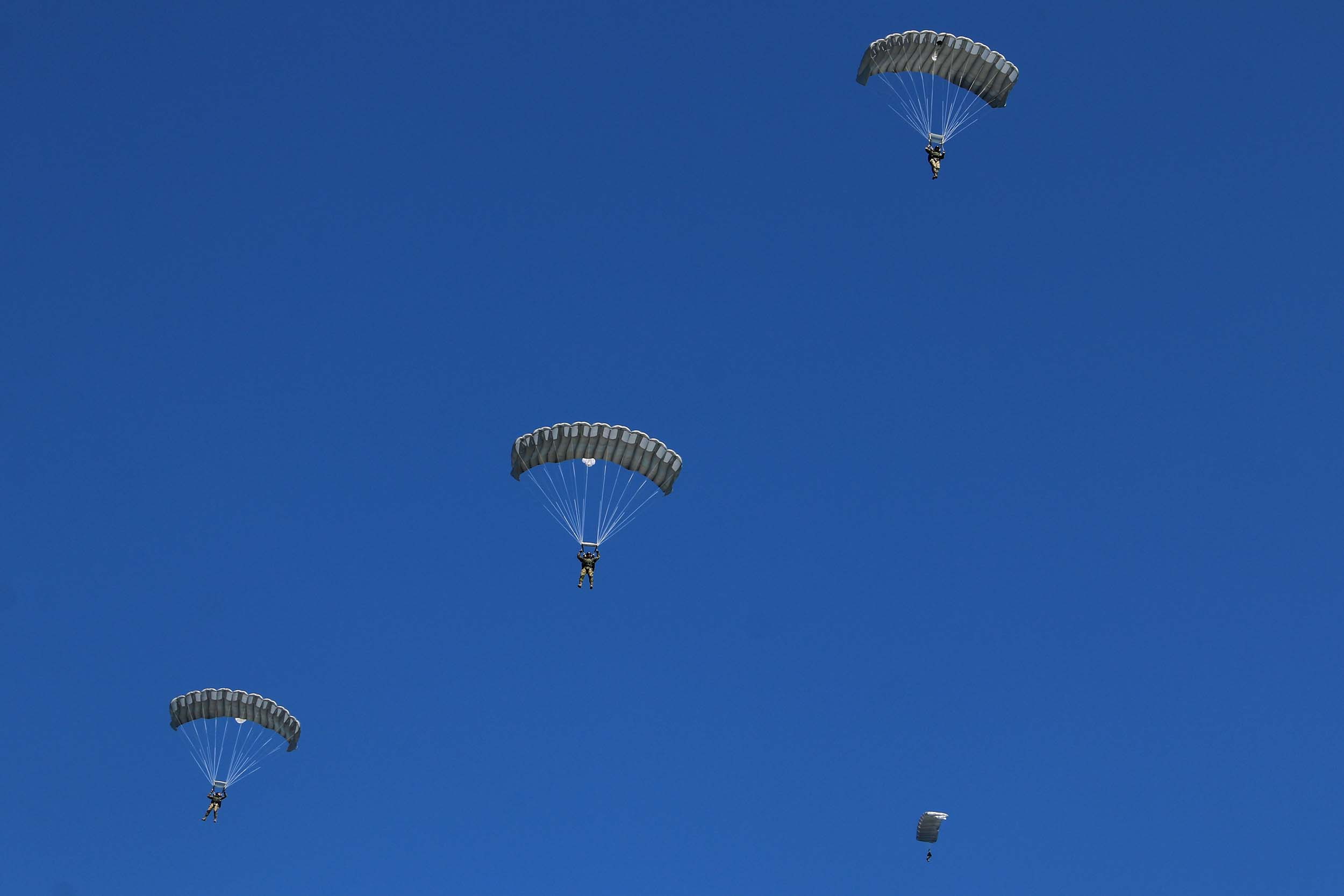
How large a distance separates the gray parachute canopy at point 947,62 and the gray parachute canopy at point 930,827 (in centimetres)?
2007

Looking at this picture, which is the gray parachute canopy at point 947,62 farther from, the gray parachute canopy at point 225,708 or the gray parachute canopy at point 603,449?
the gray parachute canopy at point 225,708

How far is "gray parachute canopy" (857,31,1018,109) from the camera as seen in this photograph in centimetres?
5772

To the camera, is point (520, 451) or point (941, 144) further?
point (941, 144)

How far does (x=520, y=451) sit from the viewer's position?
53.8 meters

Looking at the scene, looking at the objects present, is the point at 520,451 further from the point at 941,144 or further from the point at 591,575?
the point at 941,144

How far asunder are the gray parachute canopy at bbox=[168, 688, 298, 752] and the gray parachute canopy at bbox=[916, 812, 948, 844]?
18.5 meters

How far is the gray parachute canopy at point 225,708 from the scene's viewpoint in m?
58.8

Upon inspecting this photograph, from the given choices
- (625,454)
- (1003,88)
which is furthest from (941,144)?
(625,454)

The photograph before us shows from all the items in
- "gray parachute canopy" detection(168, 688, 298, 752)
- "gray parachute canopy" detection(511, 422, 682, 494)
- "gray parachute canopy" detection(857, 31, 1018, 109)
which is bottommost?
"gray parachute canopy" detection(168, 688, 298, 752)

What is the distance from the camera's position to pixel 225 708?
A: 58969 millimetres

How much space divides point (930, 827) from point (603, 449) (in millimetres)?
17189

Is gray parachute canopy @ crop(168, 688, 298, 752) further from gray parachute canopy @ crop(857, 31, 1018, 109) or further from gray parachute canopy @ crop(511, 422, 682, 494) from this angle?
gray parachute canopy @ crop(857, 31, 1018, 109)

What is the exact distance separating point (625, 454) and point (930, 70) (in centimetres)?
1437

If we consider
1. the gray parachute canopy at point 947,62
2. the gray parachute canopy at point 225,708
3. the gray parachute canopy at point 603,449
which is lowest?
the gray parachute canopy at point 225,708
